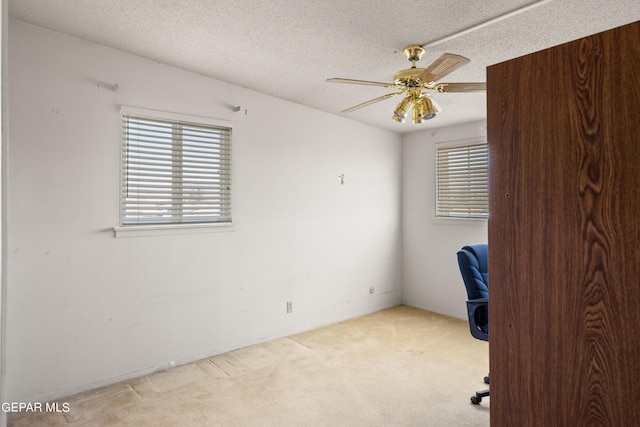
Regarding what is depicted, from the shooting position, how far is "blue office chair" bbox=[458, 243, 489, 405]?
260 cm

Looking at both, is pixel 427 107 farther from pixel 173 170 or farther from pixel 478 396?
pixel 173 170

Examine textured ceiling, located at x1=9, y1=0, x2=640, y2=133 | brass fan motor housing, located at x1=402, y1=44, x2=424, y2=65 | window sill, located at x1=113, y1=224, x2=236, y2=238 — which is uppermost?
textured ceiling, located at x1=9, y1=0, x2=640, y2=133

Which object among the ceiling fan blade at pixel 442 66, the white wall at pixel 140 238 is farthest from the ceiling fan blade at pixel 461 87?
the white wall at pixel 140 238

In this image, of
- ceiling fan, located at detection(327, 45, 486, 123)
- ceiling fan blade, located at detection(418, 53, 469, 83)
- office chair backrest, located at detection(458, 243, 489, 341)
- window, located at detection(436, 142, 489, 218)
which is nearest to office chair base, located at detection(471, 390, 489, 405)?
office chair backrest, located at detection(458, 243, 489, 341)

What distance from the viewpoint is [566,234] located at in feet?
3.58

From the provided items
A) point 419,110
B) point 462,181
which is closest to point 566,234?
point 419,110

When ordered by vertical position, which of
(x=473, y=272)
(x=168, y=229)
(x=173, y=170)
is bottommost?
(x=473, y=272)

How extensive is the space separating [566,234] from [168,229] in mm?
2850

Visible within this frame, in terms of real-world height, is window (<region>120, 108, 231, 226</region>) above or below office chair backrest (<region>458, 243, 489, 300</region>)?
above

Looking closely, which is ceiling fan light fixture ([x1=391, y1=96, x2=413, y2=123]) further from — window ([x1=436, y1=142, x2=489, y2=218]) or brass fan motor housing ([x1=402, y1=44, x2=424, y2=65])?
window ([x1=436, y1=142, x2=489, y2=218])

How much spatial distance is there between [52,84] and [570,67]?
119 inches

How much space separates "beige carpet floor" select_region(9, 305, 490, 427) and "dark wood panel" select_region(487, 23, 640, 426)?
146 centimetres

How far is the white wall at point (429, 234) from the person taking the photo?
4.48 metres

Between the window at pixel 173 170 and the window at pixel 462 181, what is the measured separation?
2.63 meters
